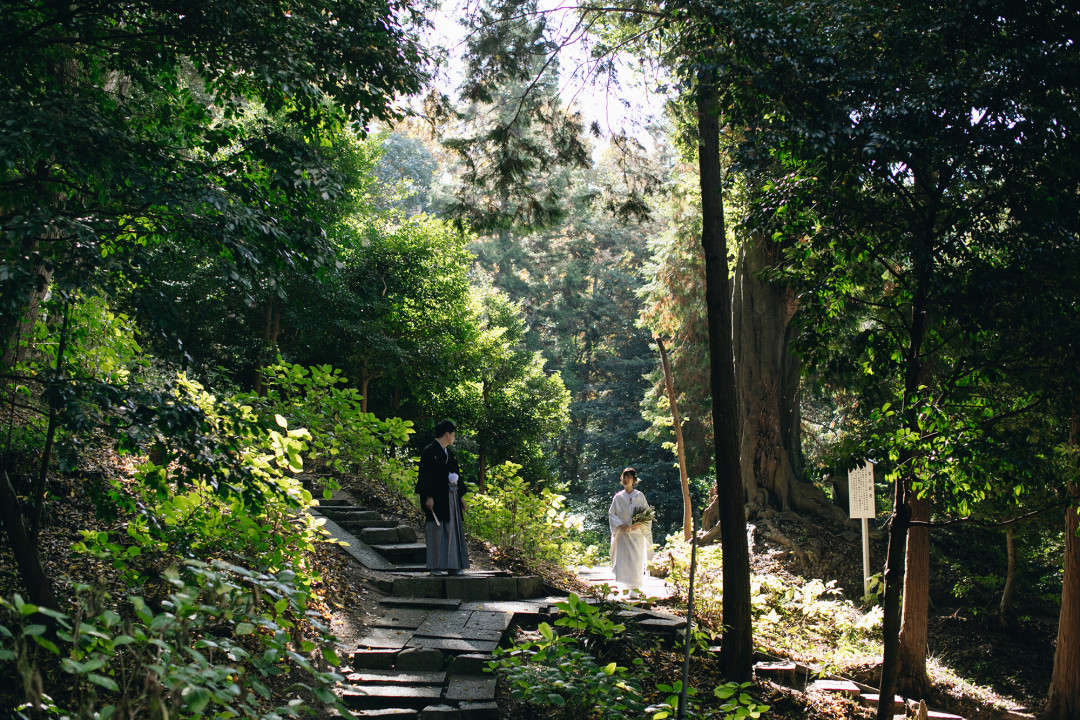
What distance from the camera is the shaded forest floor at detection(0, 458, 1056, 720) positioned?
5.50 metres

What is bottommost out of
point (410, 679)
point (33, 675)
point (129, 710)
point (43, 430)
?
point (410, 679)

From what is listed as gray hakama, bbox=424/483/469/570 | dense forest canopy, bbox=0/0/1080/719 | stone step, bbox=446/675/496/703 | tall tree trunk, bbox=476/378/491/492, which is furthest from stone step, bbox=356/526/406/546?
tall tree trunk, bbox=476/378/491/492

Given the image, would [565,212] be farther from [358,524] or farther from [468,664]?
[468,664]

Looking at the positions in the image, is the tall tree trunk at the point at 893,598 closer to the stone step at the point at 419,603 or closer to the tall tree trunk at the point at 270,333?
the stone step at the point at 419,603

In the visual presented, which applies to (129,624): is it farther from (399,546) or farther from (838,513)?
(838,513)

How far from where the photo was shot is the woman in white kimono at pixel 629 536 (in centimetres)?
891

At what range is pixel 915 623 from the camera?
8797 mm

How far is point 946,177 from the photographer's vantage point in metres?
4.84

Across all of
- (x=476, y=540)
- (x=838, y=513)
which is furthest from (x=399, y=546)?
(x=838, y=513)

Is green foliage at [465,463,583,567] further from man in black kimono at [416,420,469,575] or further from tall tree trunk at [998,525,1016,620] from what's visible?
tall tree trunk at [998,525,1016,620]

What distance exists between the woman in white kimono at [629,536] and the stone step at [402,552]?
2.53 m

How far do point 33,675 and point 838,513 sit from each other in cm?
A: 1310

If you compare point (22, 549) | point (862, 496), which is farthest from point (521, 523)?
point (22, 549)

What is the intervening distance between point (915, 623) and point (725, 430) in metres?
4.67
